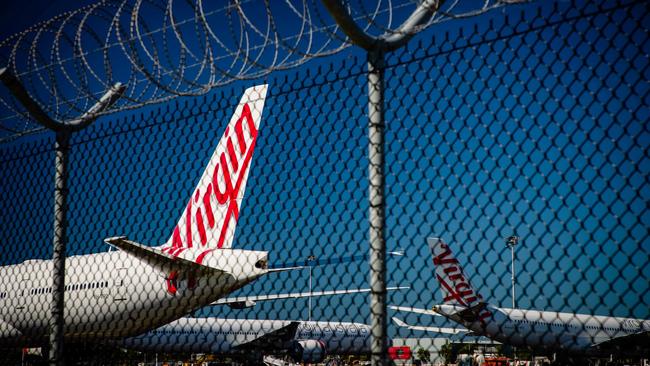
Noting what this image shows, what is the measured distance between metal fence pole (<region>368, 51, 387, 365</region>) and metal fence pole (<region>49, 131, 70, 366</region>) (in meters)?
2.54

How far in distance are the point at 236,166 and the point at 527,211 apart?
35.8 feet

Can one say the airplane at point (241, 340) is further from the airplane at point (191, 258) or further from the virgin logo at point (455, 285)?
the airplane at point (191, 258)

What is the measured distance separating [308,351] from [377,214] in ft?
75.3

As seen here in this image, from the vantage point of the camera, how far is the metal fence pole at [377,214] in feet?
11.6

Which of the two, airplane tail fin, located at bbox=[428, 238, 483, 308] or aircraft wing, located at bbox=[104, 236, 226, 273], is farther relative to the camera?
airplane tail fin, located at bbox=[428, 238, 483, 308]

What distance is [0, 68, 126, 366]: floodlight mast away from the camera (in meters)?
4.87

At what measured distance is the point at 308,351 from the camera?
84.1 ft

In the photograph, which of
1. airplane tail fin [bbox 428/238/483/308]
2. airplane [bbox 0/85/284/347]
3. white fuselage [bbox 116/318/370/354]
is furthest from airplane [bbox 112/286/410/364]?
airplane [bbox 0/85/284/347]

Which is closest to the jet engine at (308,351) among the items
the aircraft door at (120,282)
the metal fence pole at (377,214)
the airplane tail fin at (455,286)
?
the airplane tail fin at (455,286)

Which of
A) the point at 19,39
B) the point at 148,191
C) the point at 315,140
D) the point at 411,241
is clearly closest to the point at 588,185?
the point at 411,241

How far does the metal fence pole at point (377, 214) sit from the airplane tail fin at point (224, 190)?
398 inches

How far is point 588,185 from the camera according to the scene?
321 cm

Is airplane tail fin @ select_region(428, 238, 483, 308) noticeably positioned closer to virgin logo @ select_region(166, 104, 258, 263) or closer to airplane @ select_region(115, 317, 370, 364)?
Result: airplane @ select_region(115, 317, 370, 364)

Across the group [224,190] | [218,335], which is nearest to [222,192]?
[224,190]
